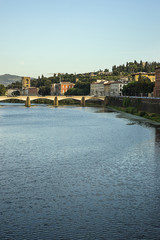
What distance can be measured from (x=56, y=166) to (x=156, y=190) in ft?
21.9

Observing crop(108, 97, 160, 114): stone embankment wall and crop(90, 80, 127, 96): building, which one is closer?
crop(108, 97, 160, 114): stone embankment wall

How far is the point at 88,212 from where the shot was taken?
12.4 meters

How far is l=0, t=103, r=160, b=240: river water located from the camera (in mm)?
10977

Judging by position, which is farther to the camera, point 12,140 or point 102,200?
point 12,140

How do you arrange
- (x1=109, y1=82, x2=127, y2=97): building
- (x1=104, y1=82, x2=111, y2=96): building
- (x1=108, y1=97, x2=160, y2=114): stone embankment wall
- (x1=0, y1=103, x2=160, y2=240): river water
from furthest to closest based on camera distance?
(x1=104, y1=82, x2=111, y2=96): building → (x1=109, y1=82, x2=127, y2=97): building → (x1=108, y1=97, x2=160, y2=114): stone embankment wall → (x1=0, y1=103, x2=160, y2=240): river water

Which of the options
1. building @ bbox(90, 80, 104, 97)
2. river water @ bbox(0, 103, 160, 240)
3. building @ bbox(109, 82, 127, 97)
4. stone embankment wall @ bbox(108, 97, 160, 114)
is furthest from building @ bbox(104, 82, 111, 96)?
river water @ bbox(0, 103, 160, 240)

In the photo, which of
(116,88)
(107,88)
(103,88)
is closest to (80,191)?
(116,88)

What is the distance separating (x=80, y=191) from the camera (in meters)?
14.9

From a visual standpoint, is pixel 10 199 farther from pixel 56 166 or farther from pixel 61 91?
pixel 61 91

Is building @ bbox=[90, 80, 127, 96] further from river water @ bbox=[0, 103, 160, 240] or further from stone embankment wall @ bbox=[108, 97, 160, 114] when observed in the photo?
river water @ bbox=[0, 103, 160, 240]

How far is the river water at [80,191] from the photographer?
432 inches

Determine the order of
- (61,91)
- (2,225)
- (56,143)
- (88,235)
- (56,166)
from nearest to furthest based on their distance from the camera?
(88,235)
(2,225)
(56,166)
(56,143)
(61,91)

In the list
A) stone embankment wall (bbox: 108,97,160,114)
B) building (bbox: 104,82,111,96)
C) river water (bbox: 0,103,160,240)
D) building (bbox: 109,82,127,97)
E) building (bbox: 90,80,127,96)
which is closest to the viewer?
river water (bbox: 0,103,160,240)

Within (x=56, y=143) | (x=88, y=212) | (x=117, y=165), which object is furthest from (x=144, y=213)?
(x=56, y=143)
